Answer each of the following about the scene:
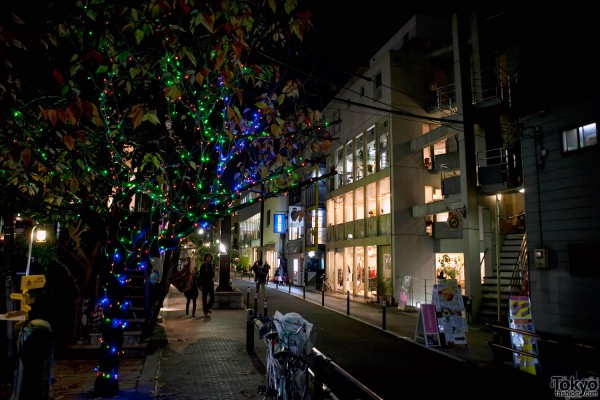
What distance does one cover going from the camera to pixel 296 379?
612 centimetres

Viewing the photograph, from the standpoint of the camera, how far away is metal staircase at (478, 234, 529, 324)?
51.9ft

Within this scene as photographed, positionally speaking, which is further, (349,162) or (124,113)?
(349,162)

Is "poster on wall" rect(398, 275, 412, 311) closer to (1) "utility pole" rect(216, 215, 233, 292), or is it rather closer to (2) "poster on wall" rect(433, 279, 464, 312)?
(2) "poster on wall" rect(433, 279, 464, 312)

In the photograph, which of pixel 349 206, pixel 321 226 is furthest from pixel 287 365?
pixel 321 226

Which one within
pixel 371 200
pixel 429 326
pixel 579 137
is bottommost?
pixel 429 326

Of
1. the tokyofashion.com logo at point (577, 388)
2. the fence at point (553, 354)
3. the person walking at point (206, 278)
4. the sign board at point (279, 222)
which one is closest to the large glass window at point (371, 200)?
the person walking at point (206, 278)

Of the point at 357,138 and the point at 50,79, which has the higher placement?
the point at 357,138

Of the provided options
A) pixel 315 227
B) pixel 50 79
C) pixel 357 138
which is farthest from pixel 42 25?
pixel 315 227

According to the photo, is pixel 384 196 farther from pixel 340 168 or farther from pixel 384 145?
pixel 340 168

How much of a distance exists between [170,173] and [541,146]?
11870mm

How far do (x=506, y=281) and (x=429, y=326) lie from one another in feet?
21.7

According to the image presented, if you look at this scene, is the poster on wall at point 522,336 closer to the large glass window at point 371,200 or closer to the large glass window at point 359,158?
the large glass window at point 371,200

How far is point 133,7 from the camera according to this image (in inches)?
220

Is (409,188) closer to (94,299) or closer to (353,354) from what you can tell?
(353,354)
